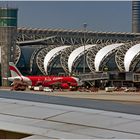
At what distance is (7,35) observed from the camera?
11494 centimetres

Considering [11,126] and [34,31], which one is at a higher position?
[34,31]

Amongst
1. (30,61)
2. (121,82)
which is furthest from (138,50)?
(30,61)

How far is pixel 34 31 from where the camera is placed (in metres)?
168

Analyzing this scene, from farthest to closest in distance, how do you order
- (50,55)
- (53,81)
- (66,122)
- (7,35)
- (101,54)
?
(50,55)
(7,35)
(101,54)
(53,81)
(66,122)

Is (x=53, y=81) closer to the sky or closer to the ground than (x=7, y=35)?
closer to the ground

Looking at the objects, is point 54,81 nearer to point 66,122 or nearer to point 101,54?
point 101,54

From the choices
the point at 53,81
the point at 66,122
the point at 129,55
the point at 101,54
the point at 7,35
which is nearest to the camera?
the point at 66,122

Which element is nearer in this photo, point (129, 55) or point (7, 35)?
point (129, 55)

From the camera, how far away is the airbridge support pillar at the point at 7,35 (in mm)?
113062

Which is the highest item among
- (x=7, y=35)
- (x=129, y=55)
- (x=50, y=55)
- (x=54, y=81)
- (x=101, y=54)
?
(x=7, y=35)

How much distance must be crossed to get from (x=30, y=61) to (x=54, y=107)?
379 feet

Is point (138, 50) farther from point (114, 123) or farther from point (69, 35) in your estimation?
point (114, 123)

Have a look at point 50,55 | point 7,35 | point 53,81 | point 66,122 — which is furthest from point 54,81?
point 66,122

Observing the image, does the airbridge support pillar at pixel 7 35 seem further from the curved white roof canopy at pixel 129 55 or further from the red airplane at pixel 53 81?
the curved white roof canopy at pixel 129 55
